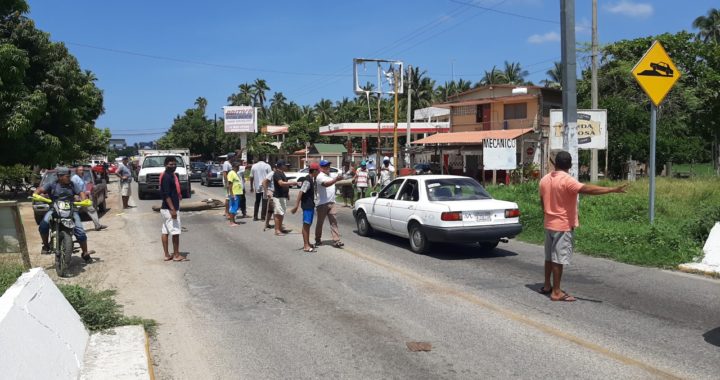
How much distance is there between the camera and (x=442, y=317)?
6.26 metres

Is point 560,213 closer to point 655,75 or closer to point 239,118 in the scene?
point 655,75

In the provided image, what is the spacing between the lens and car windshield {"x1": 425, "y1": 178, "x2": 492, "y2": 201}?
1048 cm

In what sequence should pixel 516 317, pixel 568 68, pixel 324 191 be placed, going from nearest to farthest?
pixel 516 317 < pixel 324 191 < pixel 568 68

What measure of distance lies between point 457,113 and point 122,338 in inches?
1668

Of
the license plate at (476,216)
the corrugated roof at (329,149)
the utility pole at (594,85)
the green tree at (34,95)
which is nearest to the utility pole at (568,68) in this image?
the license plate at (476,216)

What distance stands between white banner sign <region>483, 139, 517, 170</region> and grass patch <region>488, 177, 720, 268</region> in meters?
1.63

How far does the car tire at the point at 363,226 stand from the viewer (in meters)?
12.7

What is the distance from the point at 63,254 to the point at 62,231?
1.24 ft

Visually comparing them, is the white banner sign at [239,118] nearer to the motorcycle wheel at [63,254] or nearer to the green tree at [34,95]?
the green tree at [34,95]

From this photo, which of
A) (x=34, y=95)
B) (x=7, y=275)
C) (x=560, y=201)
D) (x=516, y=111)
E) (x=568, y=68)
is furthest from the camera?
(x=516, y=111)

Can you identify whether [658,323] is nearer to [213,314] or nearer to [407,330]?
[407,330]

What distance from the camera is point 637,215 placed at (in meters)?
13.3

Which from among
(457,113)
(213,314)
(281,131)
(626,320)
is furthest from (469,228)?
(281,131)

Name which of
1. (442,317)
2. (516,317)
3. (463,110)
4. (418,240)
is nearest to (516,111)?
(463,110)
